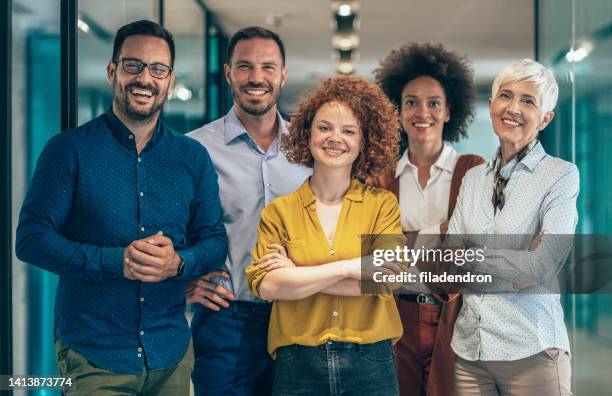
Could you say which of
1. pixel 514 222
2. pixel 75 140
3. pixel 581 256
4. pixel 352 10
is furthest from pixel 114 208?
pixel 352 10

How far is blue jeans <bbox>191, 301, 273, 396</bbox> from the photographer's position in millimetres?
2572

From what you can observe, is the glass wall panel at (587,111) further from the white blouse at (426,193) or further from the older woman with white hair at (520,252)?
the older woman with white hair at (520,252)

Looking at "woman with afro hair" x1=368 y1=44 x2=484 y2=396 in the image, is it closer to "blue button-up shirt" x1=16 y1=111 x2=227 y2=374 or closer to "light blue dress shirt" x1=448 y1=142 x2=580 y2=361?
"light blue dress shirt" x1=448 y1=142 x2=580 y2=361

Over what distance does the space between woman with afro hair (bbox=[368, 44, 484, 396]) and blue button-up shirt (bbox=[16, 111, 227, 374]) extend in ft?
2.55

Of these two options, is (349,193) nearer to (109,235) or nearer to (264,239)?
(264,239)

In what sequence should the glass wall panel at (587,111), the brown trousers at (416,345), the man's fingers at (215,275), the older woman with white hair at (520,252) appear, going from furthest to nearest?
the glass wall panel at (587,111)
the brown trousers at (416,345)
the man's fingers at (215,275)
the older woman with white hair at (520,252)

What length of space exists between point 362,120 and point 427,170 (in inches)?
20.6

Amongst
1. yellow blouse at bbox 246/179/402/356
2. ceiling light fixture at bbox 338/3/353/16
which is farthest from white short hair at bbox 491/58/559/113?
ceiling light fixture at bbox 338/3/353/16

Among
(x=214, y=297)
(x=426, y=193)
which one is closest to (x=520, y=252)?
(x=426, y=193)

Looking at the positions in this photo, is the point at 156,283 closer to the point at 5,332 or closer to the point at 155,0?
the point at 5,332

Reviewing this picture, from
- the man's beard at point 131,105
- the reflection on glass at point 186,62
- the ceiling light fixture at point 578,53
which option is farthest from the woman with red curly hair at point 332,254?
the ceiling light fixture at point 578,53

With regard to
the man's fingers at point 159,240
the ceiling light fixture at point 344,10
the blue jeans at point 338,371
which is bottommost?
the blue jeans at point 338,371

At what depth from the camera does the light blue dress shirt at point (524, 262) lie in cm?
224

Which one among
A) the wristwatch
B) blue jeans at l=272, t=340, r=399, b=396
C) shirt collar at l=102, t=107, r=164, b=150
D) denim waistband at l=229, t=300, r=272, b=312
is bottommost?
blue jeans at l=272, t=340, r=399, b=396
